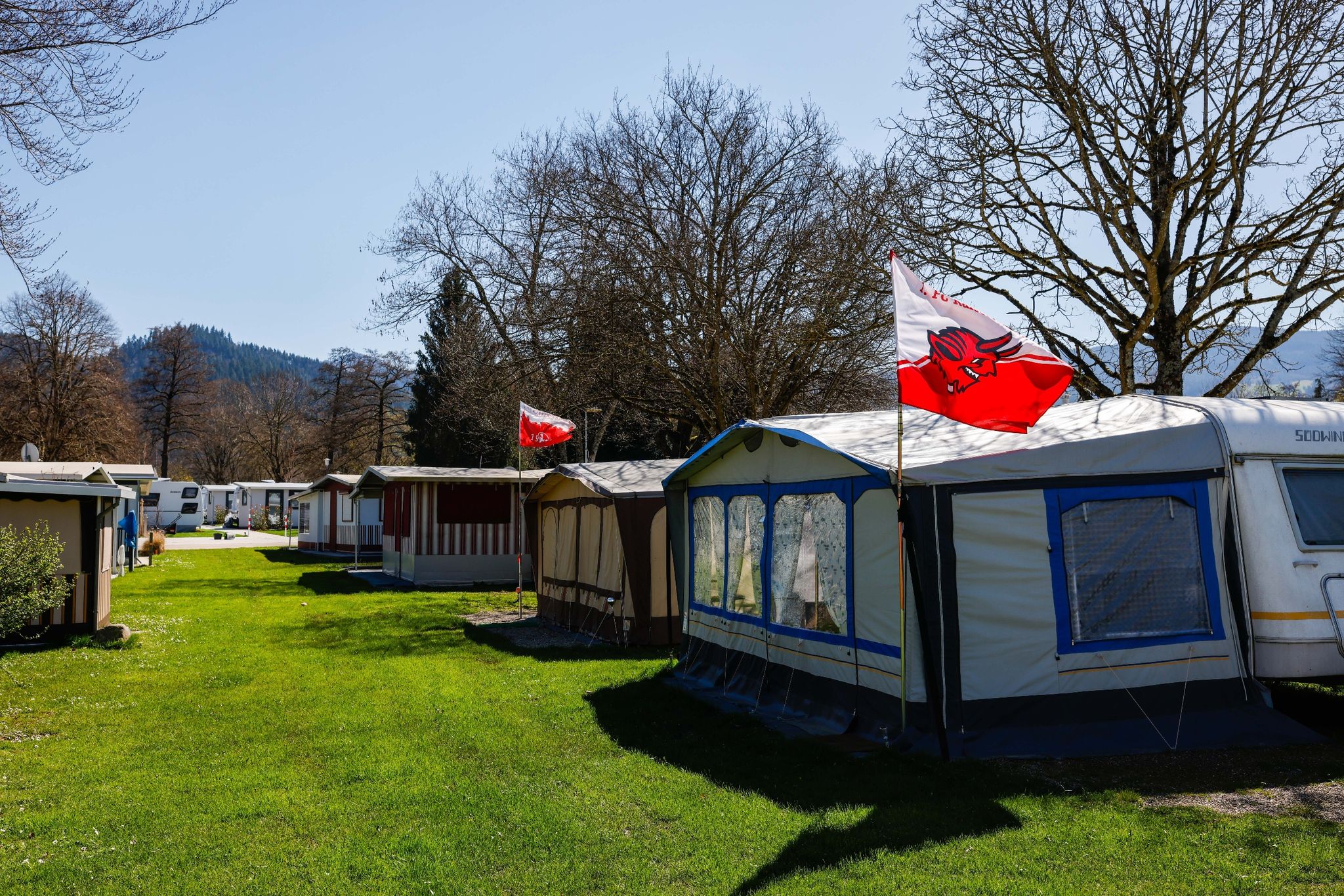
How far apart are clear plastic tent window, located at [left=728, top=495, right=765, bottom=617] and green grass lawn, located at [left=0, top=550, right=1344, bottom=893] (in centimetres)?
110

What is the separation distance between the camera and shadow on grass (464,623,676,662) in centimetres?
1155

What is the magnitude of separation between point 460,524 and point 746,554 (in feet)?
44.9

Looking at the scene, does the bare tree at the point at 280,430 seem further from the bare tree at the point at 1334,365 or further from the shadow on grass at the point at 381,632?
the bare tree at the point at 1334,365

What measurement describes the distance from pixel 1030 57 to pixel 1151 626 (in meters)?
7.33

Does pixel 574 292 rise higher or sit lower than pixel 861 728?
higher

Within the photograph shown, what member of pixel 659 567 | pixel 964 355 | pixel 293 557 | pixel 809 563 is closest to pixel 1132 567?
pixel 964 355

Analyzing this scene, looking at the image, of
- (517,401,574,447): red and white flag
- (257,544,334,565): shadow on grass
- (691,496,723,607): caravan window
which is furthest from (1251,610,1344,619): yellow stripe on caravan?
(257,544,334,565): shadow on grass

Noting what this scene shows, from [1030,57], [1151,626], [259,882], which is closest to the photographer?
[259,882]

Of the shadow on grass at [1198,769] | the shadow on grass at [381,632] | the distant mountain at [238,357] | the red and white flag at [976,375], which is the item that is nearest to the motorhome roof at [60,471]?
the shadow on grass at [381,632]

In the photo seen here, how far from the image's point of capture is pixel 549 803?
225 inches

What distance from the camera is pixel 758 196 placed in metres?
16.1

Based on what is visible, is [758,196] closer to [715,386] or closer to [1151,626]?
[715,386]

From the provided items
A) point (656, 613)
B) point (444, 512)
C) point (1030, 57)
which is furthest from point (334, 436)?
point (1030, 57)

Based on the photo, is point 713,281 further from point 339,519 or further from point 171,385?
point 171,385
